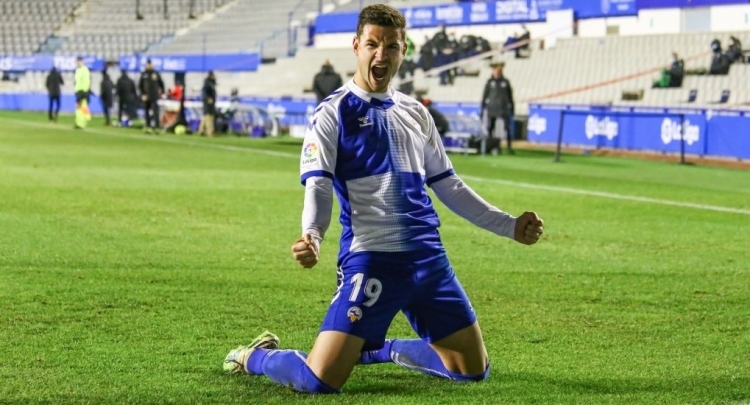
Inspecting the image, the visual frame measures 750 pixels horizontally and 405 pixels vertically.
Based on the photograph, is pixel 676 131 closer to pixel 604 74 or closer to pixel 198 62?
pixel 604 74

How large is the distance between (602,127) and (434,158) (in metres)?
23.2

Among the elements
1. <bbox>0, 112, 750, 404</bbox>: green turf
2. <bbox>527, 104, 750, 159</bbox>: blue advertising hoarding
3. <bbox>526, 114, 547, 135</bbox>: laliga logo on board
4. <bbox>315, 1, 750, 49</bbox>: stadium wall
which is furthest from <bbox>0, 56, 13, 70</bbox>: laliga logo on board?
<bbox>0, 112, 750, 404</bbox>: green turf

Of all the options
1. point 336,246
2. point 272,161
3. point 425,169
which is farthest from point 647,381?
point 272,161

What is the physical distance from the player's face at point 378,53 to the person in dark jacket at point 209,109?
1154 inches

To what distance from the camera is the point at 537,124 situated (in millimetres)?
32250

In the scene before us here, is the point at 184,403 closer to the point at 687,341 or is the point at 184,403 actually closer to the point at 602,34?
the point at 687,341

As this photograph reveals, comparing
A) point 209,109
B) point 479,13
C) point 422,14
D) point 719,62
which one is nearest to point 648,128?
point 719,62

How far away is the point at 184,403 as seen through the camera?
5781 millimetres

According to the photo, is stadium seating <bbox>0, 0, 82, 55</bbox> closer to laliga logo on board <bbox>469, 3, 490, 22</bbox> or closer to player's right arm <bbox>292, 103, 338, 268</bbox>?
laliga logo on board <bbox>469, 3, 490, 22</bbox>

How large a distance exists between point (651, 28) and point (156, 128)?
47.7 feet

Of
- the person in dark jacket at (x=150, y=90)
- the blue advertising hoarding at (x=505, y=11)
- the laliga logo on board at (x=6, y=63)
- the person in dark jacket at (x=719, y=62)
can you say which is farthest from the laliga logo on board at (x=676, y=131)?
the laliga logo on board at (x=6, y=63)

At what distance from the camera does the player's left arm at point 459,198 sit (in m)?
6.27

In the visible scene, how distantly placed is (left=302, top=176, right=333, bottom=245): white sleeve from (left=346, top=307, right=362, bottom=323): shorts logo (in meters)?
0.36

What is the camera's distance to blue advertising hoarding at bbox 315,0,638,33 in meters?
39.1
